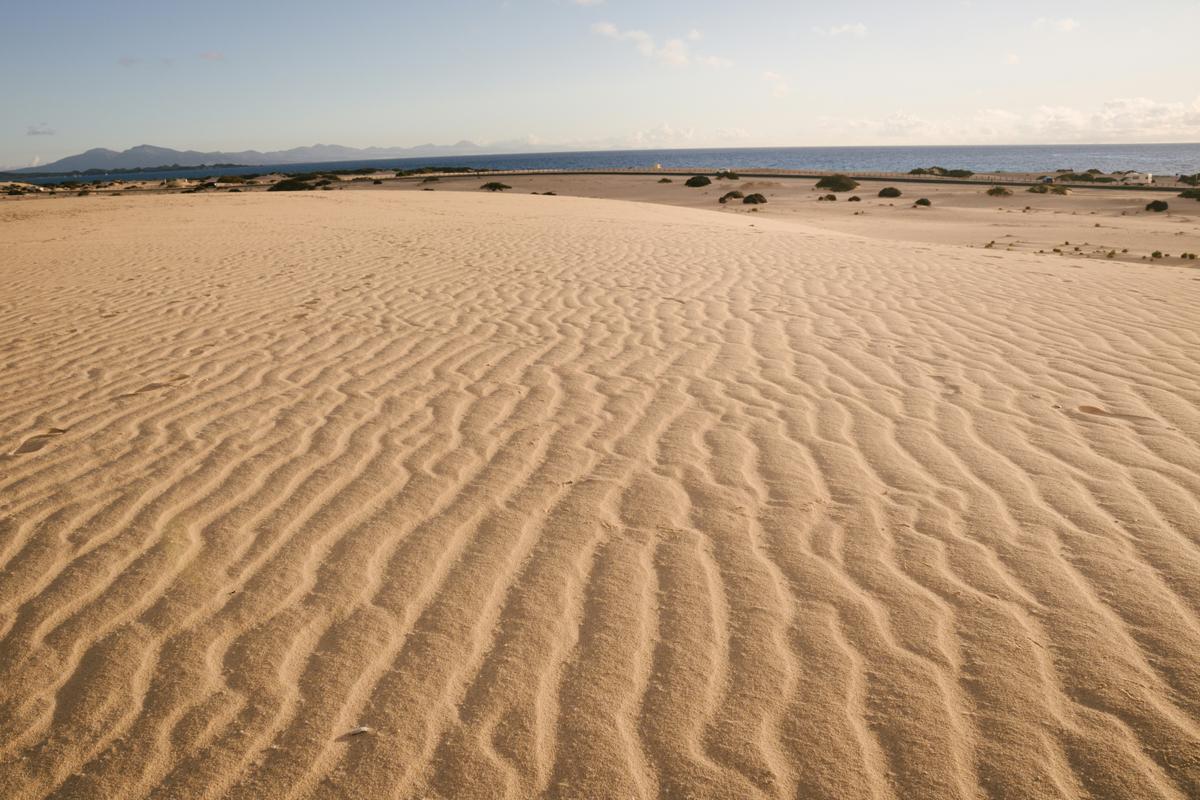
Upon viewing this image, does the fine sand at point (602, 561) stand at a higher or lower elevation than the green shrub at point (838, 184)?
lower

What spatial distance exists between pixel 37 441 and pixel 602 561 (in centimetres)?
321

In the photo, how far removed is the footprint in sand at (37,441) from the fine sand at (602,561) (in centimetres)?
2

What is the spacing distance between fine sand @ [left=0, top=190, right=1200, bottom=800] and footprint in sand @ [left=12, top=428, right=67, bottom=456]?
0.05ft

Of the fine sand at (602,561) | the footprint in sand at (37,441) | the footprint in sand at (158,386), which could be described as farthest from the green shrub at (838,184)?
the footprint in sand at (37,441)

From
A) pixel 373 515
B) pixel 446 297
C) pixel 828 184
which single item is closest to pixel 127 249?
pixel 446 297

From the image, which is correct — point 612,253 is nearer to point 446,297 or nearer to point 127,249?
point 446,297

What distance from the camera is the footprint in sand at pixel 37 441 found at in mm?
3736

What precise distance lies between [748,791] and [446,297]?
240 inches

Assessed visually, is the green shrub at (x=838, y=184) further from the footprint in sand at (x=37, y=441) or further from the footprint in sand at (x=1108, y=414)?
the footprint in sand at (x=37, y=441)

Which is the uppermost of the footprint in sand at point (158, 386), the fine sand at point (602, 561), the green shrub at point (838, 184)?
the green shrub at point (838, 184)

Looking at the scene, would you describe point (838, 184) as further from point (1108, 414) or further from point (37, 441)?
point (37, 441)

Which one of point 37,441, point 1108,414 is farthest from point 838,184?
point 37,441

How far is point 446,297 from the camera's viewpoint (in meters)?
7.23

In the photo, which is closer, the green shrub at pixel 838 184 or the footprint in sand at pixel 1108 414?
the footprint in sand at pixel 1108 414
